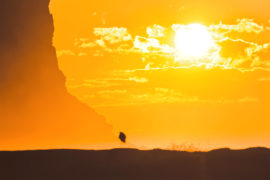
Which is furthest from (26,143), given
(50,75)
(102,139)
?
(102,139)

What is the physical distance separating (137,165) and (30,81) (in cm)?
9724

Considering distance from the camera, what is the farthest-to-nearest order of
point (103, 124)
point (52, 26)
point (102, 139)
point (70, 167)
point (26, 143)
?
point (103, 124) → point (102, 139) → point (52, 26) → point (26, 143) → point (70, 167)

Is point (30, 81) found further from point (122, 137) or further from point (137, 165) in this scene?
point (137, 165)

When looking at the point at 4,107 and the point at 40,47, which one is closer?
the point at 4,107

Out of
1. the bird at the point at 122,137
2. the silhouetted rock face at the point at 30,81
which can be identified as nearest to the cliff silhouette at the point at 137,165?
the bird at the point at 122,137

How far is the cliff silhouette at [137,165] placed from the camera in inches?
494

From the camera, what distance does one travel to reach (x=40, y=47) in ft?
363

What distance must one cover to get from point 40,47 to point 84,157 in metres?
99.3

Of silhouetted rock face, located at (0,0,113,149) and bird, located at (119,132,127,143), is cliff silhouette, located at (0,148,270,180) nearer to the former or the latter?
bird, located at (119,132,127,143)

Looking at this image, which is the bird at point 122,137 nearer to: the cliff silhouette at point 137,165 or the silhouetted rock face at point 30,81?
the cliff silhouette at point 137,165

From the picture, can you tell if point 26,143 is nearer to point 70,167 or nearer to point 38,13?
point 38,13

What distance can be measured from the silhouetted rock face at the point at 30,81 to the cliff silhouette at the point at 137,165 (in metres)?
77.5

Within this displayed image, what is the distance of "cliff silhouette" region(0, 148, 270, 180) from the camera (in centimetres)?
1255

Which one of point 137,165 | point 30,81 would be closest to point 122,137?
point 137,165
